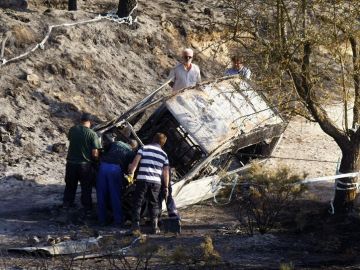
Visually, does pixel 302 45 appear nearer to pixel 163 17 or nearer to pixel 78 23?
pixel 78 23

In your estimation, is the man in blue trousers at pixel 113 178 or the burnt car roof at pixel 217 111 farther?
the burnt car roof at pixel 217 111

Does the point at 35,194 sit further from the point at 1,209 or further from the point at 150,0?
the point at 150,0

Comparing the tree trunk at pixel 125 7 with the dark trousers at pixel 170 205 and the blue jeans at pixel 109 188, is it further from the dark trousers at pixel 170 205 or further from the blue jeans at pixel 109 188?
the dark trousers at pixel 170 205

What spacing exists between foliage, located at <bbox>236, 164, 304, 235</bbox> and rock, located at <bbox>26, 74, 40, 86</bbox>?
5.15m

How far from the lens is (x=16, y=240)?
11008 millimetres

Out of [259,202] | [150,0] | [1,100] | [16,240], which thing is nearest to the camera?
[16,240]

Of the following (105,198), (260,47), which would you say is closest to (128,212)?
(105,198)

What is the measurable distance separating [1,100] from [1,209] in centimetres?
345

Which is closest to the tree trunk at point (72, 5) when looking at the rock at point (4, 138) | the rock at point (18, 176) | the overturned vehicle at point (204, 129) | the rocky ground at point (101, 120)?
the rocky ground at point (101, 120)

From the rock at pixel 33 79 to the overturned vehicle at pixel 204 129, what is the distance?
294cm

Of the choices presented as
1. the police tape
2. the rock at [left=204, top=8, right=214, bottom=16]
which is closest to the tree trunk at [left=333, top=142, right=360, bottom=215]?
the police tape

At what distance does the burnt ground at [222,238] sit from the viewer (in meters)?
10.0

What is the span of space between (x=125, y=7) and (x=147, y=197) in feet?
27.9

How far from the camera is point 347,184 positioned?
12.1 m
